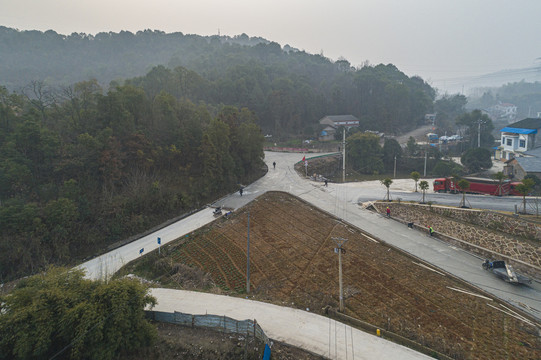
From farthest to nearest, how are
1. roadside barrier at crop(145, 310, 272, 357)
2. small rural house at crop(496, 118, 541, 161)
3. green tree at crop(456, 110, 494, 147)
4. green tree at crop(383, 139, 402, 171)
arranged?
1. green tree at crop(456, 110, 494, 147)
2. green tree at crop(383, 139, 402, 171)
3. small rural house at crop(496, 118, 541, 161)
4. roadside barrier at crop(145, 310, 272, 357)

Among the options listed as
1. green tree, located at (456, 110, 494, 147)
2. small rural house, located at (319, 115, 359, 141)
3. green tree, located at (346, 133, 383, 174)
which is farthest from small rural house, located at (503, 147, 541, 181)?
small rural house, located at (319, 115, 359, 141)

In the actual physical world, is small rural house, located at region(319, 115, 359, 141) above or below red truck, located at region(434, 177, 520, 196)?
above

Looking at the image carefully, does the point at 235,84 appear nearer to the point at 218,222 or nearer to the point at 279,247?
the point at 218,222

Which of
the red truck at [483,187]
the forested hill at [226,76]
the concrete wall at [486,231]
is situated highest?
the forested hill at [226,76]

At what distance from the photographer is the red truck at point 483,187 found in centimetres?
1978

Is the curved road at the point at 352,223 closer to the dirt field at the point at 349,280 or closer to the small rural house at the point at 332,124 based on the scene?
the dirt field at the point at 349,280

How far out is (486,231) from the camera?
14461 millimetres

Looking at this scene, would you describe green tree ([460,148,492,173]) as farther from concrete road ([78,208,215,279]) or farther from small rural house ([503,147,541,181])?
concrete road ([78,208,215,279])

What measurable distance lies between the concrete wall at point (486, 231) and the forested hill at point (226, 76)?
27.5 meters

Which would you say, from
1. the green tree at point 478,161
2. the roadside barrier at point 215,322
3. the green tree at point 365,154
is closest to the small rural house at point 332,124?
the green tree at point 365,154

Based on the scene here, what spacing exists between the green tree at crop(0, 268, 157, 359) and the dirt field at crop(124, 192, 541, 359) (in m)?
4.20

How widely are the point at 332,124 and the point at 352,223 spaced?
102 ft

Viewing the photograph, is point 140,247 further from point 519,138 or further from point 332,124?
point 519,138

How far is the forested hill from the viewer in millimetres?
42841
